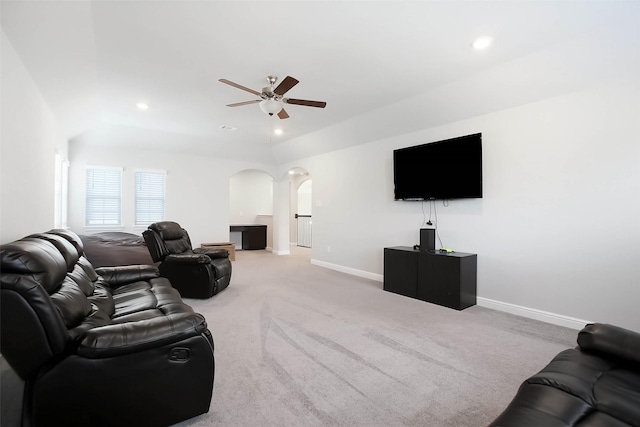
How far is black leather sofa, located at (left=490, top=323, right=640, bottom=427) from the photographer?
43.6 inches

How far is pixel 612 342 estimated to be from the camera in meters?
1.52

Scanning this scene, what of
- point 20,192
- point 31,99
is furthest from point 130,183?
point 20,192

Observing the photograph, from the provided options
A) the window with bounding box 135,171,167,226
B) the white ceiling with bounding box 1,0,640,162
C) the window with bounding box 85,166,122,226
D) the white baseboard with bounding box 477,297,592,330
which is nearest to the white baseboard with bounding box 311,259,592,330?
the white baseboard with bounding box 477,297,592,330

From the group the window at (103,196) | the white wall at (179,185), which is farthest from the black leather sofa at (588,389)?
the window at (103,196)

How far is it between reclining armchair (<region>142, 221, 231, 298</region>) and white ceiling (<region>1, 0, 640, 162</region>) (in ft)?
6.70

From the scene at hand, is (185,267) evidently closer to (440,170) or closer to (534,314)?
(440,170)

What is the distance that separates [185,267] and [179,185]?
377 cm

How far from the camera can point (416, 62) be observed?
3.25 meters

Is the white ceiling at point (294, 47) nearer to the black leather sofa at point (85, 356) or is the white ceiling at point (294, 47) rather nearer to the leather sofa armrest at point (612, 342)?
the black leather sofa at point (85, 356)

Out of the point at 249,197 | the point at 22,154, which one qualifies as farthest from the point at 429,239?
the point at 249,197

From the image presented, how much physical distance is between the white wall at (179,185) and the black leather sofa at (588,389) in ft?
24.2

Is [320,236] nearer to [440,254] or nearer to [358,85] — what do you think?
[440,254]

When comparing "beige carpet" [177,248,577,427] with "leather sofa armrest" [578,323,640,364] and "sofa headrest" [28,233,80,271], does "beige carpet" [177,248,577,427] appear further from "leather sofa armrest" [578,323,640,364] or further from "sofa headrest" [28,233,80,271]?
"sofa headrest" [28,233,80,271]

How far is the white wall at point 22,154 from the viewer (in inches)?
93.0
